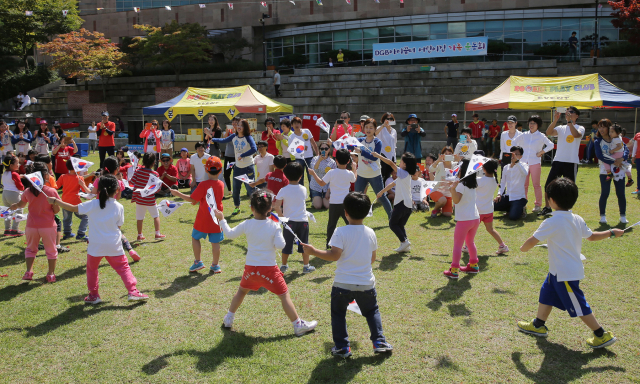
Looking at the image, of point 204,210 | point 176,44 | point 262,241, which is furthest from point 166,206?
point 176,44

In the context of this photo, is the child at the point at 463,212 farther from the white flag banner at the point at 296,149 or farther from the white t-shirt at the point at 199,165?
the white t-shirt at the point at 199,165

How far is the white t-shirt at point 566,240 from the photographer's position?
420cm

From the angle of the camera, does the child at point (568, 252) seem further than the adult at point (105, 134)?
No

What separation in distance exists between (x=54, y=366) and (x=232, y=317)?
1.59 m

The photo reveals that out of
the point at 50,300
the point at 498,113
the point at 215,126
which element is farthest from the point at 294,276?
the point at 498,113

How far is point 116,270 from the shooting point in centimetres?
522

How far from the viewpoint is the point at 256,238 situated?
4.43 meters

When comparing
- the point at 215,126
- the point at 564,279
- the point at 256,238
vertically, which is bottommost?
the point at 564,279

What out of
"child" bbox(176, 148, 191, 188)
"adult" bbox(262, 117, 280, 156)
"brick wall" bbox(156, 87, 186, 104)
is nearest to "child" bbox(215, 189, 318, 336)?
"adult" bbox(262, 117, 280, 156)

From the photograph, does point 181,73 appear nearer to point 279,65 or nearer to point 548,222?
point 279,65

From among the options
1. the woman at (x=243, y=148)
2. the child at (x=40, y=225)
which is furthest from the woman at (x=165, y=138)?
the child at (x=40, y=225)

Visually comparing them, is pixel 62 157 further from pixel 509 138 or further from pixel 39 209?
pixel 509 138

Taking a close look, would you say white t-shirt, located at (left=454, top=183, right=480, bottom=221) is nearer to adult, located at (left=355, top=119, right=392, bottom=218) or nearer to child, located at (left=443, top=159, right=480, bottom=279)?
child, located at (left=443, top=159, right=480, bottom=279)

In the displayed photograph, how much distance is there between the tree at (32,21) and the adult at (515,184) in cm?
3580
